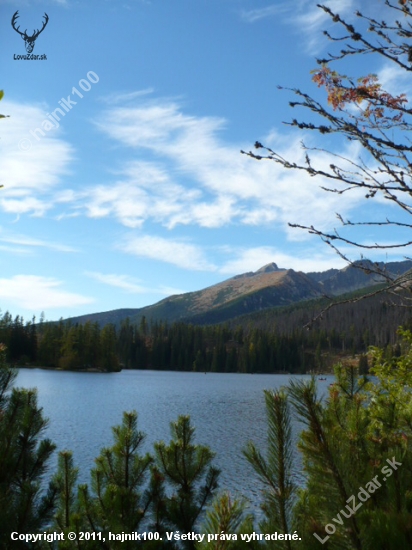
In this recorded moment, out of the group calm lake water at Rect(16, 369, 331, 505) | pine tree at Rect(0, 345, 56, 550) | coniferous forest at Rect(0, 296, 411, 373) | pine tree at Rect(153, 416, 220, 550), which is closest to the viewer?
pine tree at Rect(0, 345, 56, 550)

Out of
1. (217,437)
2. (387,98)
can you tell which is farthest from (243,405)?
(387,98)

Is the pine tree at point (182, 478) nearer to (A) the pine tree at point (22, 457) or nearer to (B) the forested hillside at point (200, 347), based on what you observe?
(A) the pine tree at point (22, 457)

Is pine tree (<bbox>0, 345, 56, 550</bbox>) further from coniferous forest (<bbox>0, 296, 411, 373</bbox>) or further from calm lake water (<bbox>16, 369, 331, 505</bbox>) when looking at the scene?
coniferous forest (<bbox>0, 296, 411, 373</bbox>)

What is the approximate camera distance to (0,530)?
414 centimetres

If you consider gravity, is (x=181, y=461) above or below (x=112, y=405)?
above

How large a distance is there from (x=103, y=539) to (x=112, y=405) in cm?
4432

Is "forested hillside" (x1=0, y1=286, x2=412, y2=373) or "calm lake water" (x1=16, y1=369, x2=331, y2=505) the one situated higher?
"forested hillside" (x1=0, y1=286, x2=412, y2=373)

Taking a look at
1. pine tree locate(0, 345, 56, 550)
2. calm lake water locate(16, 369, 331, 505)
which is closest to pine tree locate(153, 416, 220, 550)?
pine tree locate(0, 345, 56, 550)

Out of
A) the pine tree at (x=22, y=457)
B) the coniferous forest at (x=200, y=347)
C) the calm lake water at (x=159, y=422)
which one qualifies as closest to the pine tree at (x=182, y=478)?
the pine tree at (x=22, y=457)

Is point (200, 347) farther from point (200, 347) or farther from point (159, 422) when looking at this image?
point (159, 422)

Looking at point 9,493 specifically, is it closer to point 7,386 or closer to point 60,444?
point 7,386

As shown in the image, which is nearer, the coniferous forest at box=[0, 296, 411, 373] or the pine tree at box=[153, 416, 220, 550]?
the pine tree at box=[153, 416, 220, 550]

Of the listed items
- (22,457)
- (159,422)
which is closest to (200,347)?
(159,422)

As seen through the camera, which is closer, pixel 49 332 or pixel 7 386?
pixel 7 386
